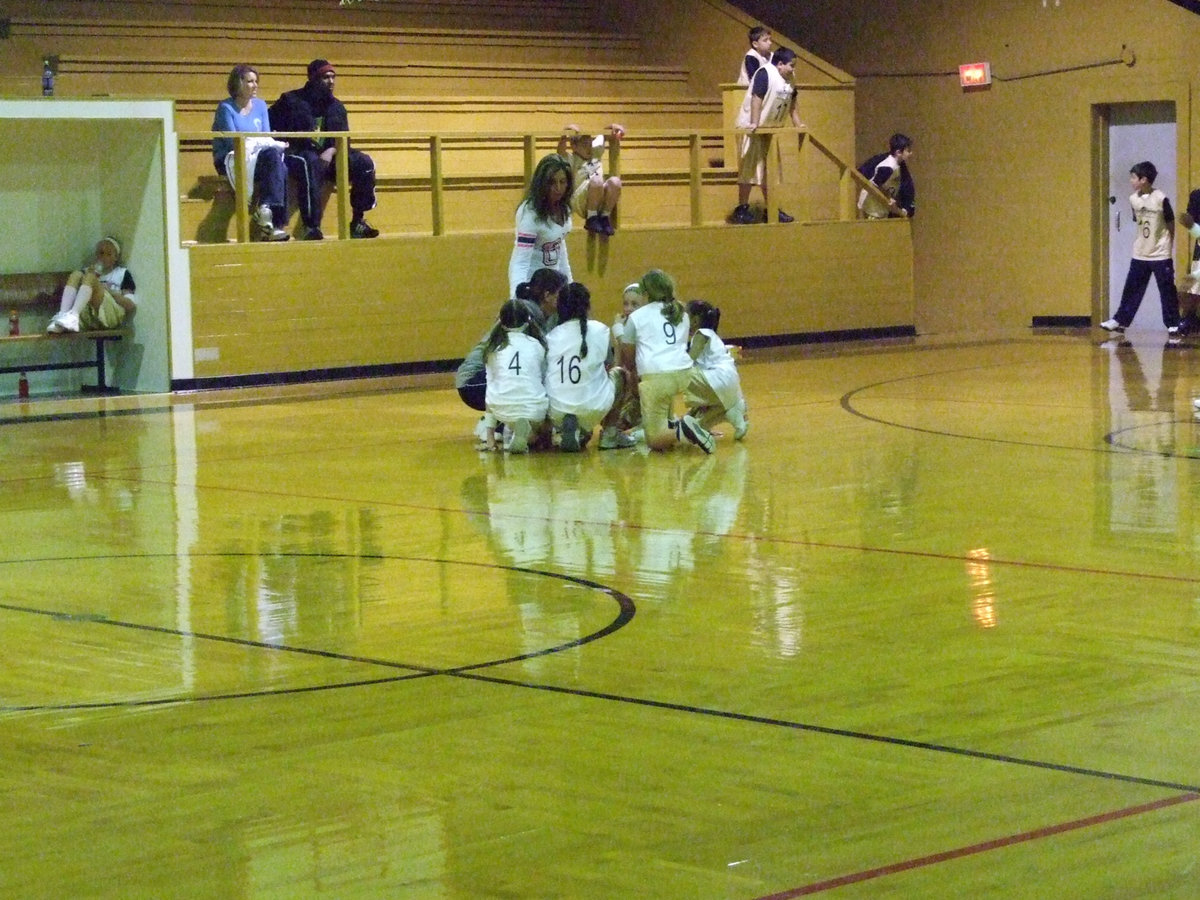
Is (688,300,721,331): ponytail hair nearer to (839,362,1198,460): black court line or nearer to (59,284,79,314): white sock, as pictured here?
(839,362,1198,460): black court line

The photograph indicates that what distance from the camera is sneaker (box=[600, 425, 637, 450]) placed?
39.2 ft

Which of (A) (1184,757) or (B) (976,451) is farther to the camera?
(B) (976,451)

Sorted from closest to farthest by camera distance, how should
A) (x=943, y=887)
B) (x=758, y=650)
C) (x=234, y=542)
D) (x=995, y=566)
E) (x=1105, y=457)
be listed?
(x=943, y=887), (x=758, y=650), (x=995, y=566), (x=234, y=542), (x=1105, y=457)

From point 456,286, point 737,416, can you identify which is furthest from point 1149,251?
point 737,416

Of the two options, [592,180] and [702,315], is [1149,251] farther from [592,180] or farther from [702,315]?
[702,315]

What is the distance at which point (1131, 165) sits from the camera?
72.7ft

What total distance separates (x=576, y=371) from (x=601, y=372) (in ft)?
0.70

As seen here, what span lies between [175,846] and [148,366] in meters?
12.4

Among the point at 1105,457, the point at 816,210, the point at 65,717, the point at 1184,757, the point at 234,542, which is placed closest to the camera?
the point at 1184,757

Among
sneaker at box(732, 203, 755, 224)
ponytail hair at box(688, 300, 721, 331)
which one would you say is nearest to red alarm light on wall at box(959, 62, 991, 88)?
sneaker at box(732, 203, 755, 224)

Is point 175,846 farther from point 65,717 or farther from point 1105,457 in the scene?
point 1105,457

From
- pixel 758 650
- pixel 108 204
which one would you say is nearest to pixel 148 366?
pixel 108 204

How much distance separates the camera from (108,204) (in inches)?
647

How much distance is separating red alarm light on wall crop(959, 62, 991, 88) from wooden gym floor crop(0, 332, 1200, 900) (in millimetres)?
11931
